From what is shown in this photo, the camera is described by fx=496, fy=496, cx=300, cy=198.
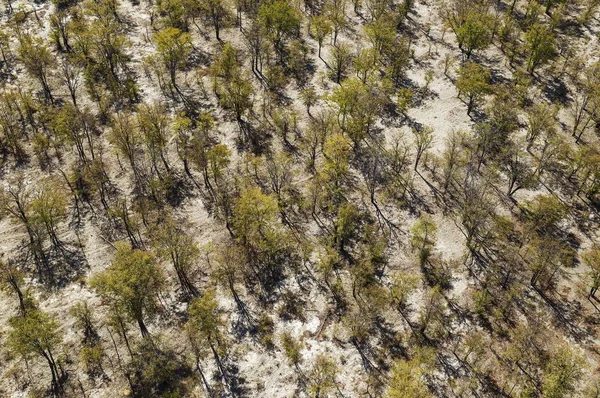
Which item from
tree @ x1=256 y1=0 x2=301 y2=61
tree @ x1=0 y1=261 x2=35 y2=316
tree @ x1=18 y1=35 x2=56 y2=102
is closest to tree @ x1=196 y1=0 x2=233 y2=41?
tree @ x1=256 y1=0 x2=301 y2=61

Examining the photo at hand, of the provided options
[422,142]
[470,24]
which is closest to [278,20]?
[470,24]

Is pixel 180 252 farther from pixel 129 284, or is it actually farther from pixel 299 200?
pixel 299 200

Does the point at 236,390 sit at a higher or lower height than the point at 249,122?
lower

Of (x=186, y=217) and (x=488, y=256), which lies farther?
(x=186, y=217)

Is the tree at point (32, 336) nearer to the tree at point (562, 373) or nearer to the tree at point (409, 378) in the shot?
the tree at point (409, 378)

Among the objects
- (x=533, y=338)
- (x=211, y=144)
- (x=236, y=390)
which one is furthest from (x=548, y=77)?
(x=236, y=390)

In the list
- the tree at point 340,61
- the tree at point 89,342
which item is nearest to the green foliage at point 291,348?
the tree at point 89,342

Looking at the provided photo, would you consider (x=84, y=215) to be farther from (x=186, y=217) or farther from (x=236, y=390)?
(x=236, y=390)

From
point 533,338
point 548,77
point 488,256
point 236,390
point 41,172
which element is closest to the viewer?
point 236,390
